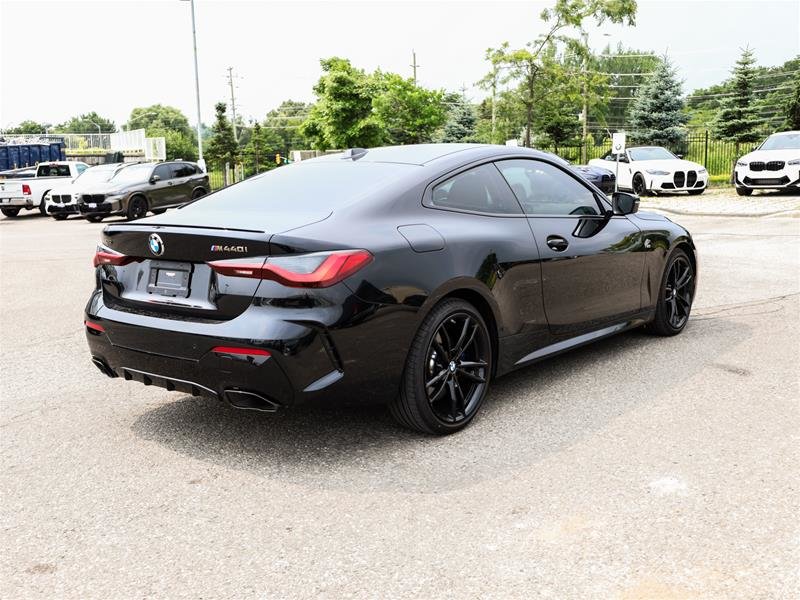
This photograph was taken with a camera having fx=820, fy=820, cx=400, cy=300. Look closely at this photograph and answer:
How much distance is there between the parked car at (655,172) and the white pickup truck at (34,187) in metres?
17.5

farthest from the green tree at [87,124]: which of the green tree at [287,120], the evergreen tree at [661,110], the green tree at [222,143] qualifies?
the evergreen tree at [661,110]

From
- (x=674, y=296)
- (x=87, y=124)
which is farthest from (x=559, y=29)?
(x=87, y=124)

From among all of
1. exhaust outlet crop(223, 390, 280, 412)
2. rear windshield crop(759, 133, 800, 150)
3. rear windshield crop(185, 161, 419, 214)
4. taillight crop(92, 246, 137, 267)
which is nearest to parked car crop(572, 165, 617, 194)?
rear windshield crop(759, 133, 800, 150)

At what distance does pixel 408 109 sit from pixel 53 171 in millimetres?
25590

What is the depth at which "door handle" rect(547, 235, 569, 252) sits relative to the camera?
4914mm

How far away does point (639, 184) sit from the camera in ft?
78.3

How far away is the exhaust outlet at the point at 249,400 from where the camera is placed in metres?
3.73

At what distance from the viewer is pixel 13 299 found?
9.30 m

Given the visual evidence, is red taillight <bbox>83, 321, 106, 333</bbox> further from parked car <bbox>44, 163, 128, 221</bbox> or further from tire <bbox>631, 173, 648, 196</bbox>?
tire <bbox>631, 173, 648, 196</bbox>

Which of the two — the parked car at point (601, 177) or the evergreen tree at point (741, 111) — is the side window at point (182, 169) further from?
the evergreen tree at point (741, 111)

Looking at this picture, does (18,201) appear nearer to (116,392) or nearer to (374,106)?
(116,392)

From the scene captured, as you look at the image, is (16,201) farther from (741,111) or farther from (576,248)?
(741,111)

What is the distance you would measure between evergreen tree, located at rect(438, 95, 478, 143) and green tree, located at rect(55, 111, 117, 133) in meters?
143

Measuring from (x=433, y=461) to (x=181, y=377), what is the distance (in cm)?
126
